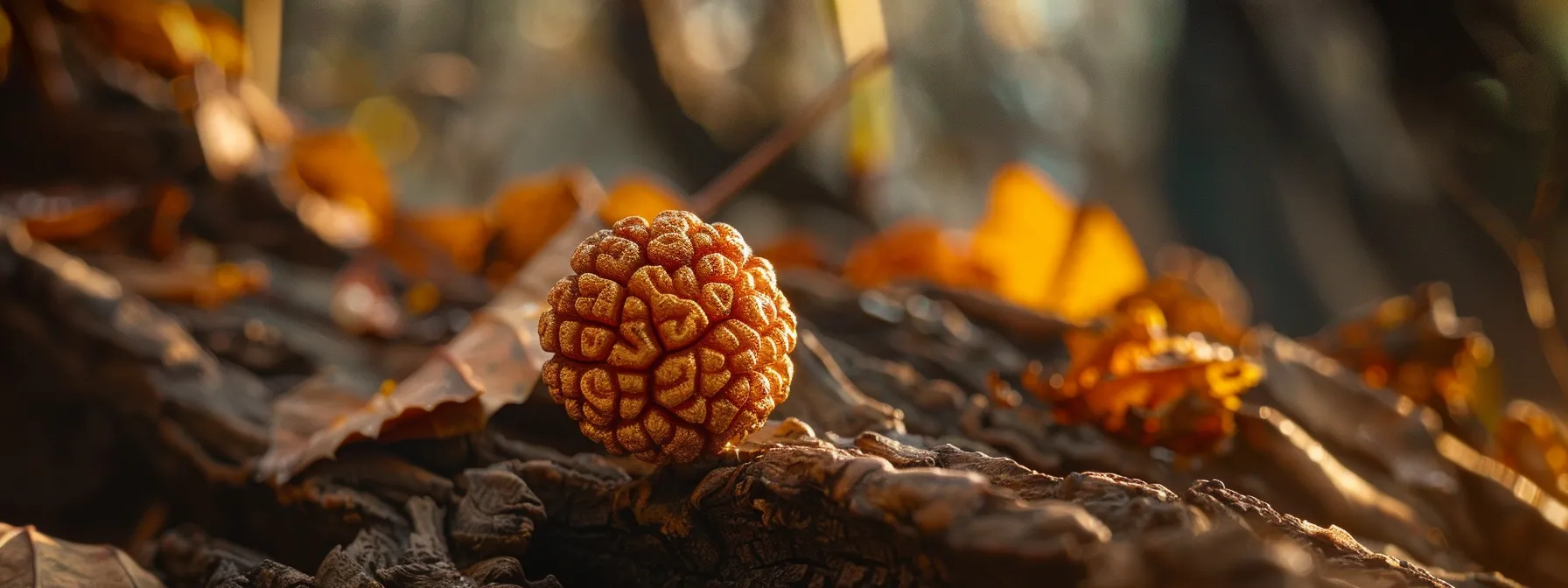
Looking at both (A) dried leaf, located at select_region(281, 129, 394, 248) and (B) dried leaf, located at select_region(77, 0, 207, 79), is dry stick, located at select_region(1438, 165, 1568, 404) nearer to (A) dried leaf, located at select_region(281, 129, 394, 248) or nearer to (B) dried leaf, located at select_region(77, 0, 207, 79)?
(A) dried leaf, located at select_region(281, 129, 394, 248)

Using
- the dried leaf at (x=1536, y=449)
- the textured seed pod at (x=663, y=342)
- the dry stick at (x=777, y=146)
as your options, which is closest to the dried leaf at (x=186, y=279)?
the dry stick at (x=777, y=146)

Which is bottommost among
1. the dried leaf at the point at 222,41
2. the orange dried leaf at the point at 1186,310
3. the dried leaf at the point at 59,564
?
the dried leaf at the point at 59,564

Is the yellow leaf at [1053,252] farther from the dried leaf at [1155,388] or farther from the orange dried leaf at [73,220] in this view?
the orange dried leaf at [73,220]

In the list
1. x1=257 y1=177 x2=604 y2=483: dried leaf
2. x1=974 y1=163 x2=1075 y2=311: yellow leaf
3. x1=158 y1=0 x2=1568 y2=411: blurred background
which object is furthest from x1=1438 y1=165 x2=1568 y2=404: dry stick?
x1=257 y1=177 x2=604 y2=483: dried leaf

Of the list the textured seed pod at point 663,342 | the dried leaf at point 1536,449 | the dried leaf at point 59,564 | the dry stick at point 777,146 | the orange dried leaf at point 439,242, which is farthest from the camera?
the orange dried leaf at point 439,242

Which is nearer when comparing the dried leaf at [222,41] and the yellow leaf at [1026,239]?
the yellow leaf at [1026,239]

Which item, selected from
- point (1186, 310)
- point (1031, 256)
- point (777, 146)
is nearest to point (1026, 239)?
point (1031, 256)
